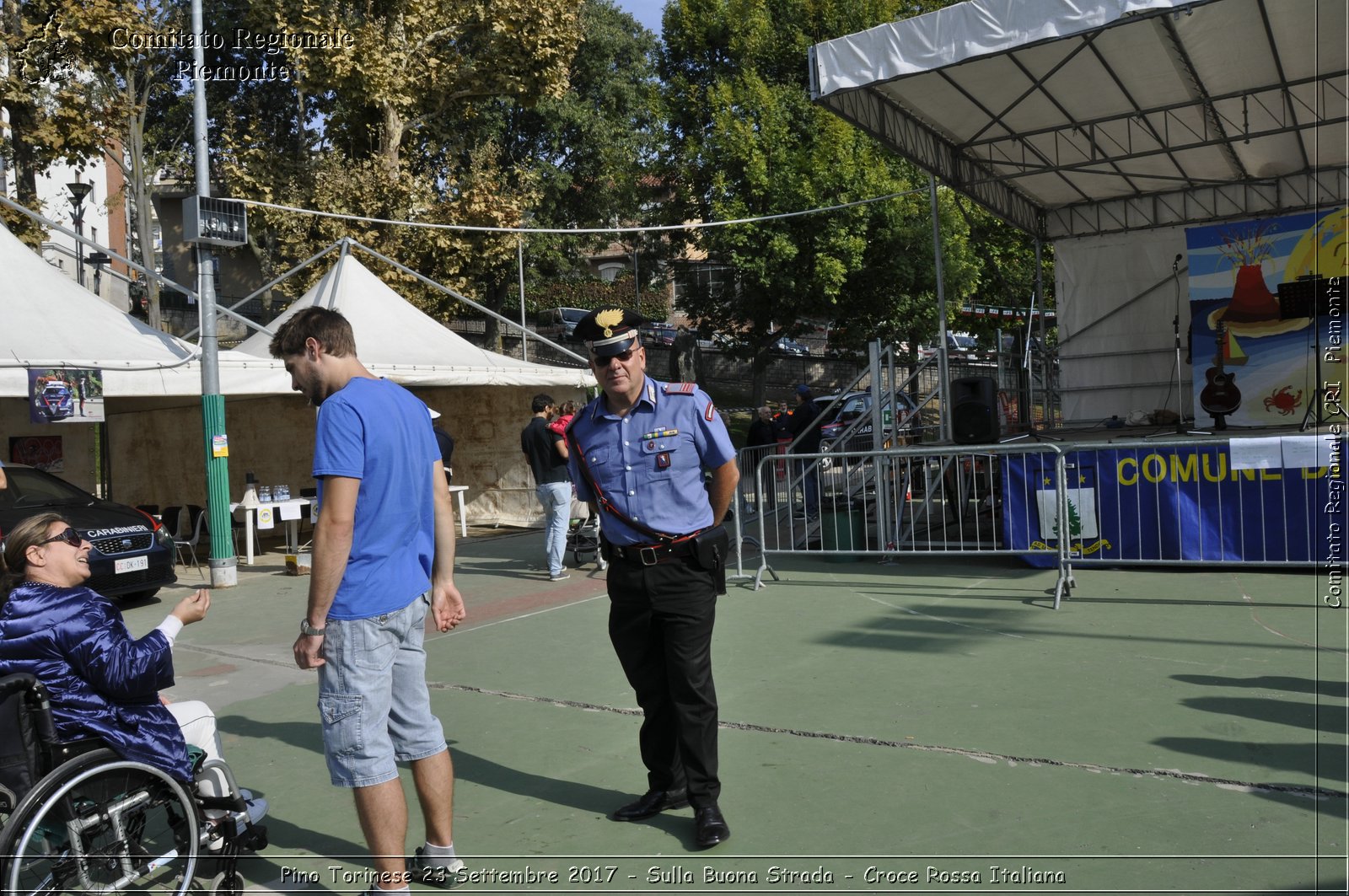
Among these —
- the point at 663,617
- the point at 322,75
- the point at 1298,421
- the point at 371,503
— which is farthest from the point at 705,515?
the point at 322,75

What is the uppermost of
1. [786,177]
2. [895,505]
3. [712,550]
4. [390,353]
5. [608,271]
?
[608,271]

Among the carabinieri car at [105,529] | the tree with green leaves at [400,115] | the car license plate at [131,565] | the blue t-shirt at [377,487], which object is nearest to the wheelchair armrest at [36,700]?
the blue t-shirt at [377,487]

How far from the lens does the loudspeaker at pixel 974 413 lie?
35.8 ft

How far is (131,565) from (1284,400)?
13257 mm

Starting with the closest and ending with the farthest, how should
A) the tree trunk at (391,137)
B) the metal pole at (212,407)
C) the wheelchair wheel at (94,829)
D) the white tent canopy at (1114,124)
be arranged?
the wheelchair wheel at (94,829), the white tent canopy at (1114,124), the metal pole at (212,407), the tree trunk at (391,137)

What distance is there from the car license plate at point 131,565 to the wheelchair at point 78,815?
711cm

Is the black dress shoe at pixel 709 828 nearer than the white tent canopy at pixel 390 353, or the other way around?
the black dress shoe at pixel 709 828

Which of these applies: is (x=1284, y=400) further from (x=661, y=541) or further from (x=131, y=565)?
(x=131, y=565)

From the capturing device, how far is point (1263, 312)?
1348 cm

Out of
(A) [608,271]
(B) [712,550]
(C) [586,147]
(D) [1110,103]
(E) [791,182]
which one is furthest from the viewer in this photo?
(A) [608,271]

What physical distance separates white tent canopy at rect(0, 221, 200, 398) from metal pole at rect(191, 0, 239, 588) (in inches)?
24.5

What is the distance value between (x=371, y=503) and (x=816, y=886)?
189cm

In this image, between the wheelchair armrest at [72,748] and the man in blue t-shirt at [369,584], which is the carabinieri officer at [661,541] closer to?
the man in blue t-shirt at [369,584]

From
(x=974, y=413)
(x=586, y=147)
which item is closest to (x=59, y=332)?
(x=974, y=413)
